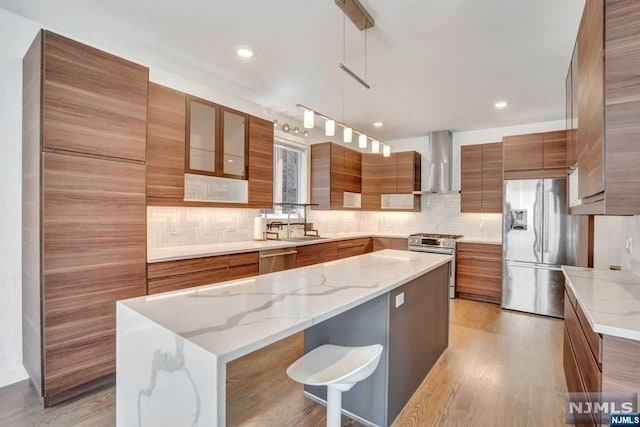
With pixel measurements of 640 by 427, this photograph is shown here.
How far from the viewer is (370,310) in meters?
1.86

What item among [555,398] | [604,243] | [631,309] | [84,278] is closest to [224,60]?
[84,278]

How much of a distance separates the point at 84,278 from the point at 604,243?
177 inches

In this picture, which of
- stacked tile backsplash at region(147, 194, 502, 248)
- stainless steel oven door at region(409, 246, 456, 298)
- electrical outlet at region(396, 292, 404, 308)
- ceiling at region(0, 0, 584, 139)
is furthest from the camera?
stainless steel oven door at region(409, 246, 456, 298)

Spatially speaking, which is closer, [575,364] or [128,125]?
[575,364]

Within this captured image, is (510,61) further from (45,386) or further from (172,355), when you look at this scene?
(45,386)

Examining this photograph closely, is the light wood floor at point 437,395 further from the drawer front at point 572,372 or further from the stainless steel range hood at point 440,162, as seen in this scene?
the stainless steel range hood at point 440,162

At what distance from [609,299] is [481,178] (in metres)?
3.65

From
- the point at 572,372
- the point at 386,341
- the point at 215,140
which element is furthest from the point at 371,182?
the point at 386,341

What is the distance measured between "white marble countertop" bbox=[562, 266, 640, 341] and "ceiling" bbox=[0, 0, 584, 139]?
185 centimetres

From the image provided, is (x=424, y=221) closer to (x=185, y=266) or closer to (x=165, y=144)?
(x=185, y=266)

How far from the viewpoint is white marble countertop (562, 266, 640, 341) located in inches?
48.4

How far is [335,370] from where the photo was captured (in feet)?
4.70

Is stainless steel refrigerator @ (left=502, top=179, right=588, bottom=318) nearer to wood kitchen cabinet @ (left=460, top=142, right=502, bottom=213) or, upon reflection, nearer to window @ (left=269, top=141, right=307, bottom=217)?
wood kitchen cabinet @ (left=460, top=142, right=502, bottom=213)

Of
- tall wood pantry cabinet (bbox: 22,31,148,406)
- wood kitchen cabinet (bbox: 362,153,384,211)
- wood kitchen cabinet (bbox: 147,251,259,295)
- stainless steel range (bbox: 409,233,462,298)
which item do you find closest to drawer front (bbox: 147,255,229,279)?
wood kitchen cabinet (bbox: 147,251,259,295)
